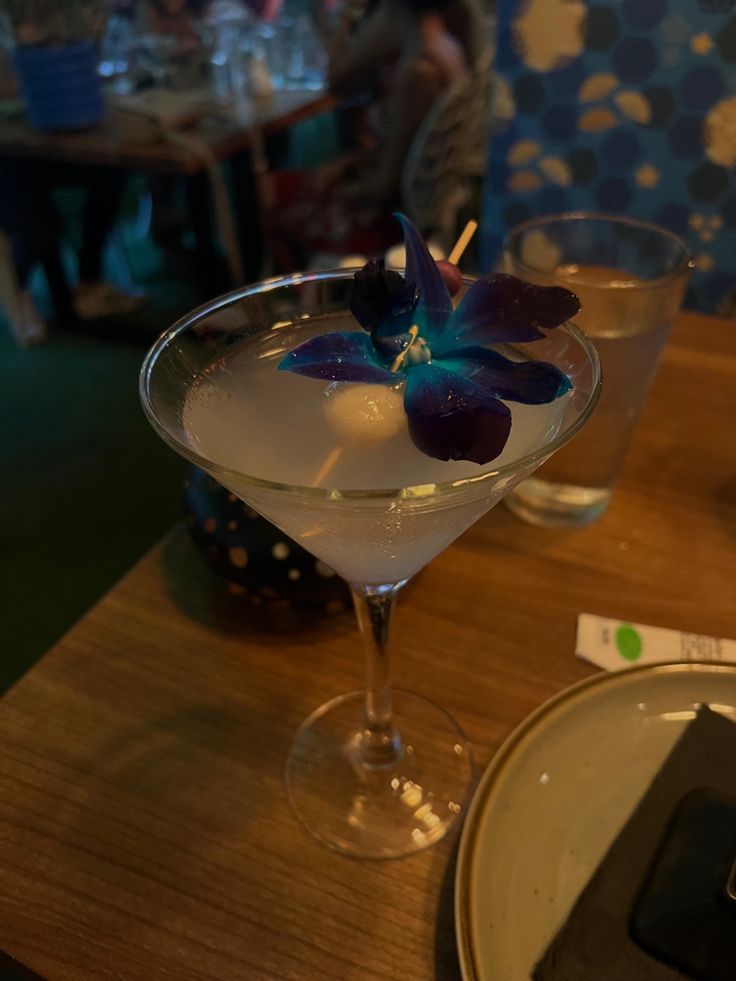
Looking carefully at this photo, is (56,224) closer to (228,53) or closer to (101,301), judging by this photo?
(101,301)

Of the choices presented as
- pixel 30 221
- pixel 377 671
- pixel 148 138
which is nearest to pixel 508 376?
pixel 377 671

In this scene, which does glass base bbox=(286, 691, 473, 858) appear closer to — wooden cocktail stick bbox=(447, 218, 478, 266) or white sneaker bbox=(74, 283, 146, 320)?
wooden cocktail stick bbox=(447, 218, 478, 266)

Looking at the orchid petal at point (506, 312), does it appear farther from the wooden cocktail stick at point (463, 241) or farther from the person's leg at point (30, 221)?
the person's leg at point (30, 221)

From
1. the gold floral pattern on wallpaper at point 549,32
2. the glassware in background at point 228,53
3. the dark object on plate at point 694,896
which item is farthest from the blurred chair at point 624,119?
the glassware in background at point 228,53

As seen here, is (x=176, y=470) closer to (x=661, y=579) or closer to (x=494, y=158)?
(x=494, y=158)

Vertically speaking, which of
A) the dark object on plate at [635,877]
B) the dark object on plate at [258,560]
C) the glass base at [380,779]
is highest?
the dark object on plate at [258,560]

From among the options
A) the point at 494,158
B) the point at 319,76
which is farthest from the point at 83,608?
the point at 319,76
